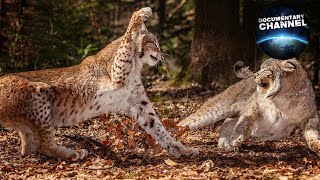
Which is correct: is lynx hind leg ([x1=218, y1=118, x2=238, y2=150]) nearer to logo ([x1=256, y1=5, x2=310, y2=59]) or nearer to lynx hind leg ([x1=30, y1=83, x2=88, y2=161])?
logo ([x1=256, y1=5, x2=310, y2=59])

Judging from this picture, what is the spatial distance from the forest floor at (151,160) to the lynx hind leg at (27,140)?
9 centimetres

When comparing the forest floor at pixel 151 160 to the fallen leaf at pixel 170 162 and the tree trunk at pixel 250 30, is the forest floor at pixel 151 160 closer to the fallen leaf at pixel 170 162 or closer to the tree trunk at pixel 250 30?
the fallen leaf at pixel 170 162

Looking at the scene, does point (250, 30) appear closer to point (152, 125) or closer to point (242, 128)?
point (242, 128)

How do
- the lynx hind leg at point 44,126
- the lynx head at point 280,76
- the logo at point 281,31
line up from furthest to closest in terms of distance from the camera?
1. the logo at point 281,31
2. the lynx head at point 280,76
3. the lynx hind leg at point 44,126

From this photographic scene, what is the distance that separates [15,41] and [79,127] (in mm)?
3990

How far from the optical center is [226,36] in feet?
37.9

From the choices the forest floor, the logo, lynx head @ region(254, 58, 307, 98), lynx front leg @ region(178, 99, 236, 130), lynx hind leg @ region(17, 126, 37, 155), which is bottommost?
the forest floor

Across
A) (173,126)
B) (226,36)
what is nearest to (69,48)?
(226,36)

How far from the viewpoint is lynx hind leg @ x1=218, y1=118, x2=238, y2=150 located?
24.4 feet

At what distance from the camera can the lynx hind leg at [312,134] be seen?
6.88 meters

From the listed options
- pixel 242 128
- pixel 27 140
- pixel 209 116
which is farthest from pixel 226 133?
pixel 27 140

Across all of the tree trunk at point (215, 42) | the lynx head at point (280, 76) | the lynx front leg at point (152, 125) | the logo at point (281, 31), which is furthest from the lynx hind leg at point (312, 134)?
the tree trunk at point (215, 42)

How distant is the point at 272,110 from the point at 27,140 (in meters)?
3.04

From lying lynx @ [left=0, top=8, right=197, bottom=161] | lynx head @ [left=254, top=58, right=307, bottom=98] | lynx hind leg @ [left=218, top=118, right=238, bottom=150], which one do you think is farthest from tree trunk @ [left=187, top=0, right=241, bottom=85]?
lying lynx @ [left=0, top=8, right=197, bottom=161]
